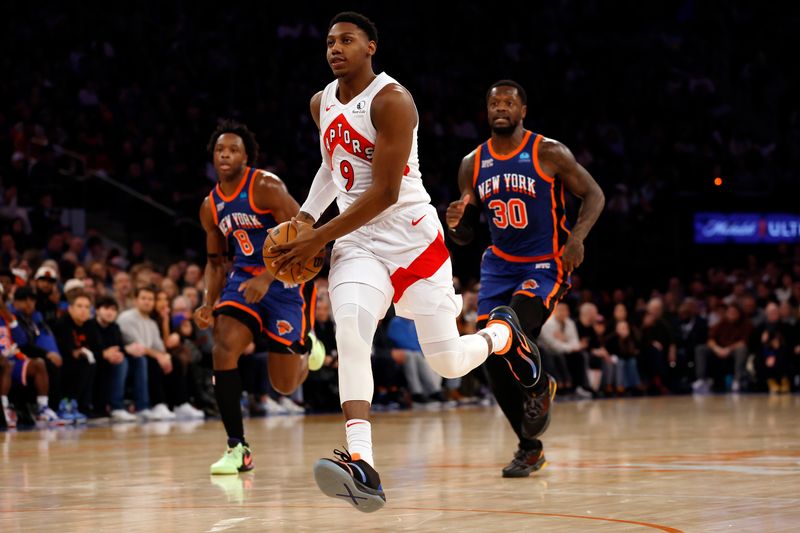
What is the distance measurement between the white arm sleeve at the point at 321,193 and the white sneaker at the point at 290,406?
8927 millimetres

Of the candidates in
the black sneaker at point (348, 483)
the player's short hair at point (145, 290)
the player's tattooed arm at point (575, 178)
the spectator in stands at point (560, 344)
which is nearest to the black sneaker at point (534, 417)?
the player's tattooed arm at point (575, 178)

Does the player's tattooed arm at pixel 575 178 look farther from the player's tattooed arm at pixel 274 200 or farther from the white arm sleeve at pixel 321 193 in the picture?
the white arm sleeve at pixel 321 193

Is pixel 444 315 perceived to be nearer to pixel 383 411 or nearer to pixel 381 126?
pixel 381 126

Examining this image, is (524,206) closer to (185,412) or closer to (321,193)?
(321,193)

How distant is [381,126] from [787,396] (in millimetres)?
12948

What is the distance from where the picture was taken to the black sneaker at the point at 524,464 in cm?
689

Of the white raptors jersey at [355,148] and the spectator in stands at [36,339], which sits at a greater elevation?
the white raptors jersey at [355,148]

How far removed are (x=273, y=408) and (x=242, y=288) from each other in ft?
22.4

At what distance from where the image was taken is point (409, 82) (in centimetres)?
2298

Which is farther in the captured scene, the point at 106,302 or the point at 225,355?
the point at 106,302

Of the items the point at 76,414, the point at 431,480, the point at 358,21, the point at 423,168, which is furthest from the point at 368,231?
the point at 423,168

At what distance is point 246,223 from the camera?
25.4 ft

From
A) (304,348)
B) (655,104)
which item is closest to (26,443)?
(304,348)

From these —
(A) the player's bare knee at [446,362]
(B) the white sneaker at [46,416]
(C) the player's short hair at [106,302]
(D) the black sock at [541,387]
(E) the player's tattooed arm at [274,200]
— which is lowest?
(B) the white sneaker at [46,416]
